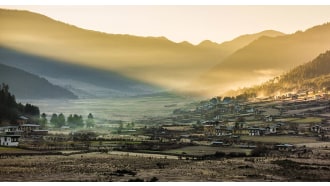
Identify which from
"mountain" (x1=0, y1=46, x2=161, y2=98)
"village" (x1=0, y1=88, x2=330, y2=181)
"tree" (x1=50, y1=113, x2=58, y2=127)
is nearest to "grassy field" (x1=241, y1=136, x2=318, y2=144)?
"village" (x1=0, y1=88, x2=330, y2=181)

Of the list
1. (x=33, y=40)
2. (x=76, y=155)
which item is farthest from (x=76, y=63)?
(x=76, y=155)

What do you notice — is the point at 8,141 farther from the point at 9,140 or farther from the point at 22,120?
the point at 22,120

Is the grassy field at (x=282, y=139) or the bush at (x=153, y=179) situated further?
the grassy field at (x=282, y=139)

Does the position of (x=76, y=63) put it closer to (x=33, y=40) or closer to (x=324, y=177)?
(x=33, y=40)

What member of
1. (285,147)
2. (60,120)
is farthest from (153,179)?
(285,147)

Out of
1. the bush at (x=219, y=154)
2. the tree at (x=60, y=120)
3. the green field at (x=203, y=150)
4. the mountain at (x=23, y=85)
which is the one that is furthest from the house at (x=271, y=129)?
the mountain at (x=23, y=85)

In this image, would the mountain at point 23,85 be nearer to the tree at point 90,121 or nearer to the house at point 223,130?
the tree at point 90,121

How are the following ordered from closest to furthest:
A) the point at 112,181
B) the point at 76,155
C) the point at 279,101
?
the point at 112,181, the point at 76,155, the point at 279,101
